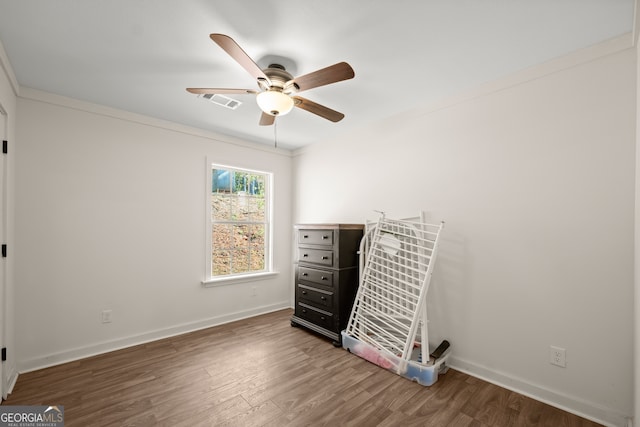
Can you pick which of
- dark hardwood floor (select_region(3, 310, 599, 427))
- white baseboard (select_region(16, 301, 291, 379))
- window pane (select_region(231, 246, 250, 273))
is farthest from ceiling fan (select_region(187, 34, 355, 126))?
white baseboard (select_region(16, 301, 291, 379))

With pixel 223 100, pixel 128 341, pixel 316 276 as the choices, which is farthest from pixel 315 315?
pixel 223 100

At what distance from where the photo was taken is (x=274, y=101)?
6.55ft

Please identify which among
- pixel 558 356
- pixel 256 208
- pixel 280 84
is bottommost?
pixel 558 356

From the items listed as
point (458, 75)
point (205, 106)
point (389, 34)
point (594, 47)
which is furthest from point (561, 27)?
point (205, 106)

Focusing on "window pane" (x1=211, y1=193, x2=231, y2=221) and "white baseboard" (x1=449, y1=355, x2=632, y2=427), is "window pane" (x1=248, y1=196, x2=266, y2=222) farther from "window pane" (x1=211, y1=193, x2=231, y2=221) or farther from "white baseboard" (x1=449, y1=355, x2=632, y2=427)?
"white baseboard" (x1=449, y1=355, x2=632, y2=427)

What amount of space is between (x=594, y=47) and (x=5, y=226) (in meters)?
4.35

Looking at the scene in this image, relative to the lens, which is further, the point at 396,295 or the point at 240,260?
the point at 240,260

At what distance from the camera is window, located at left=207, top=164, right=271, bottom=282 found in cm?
384

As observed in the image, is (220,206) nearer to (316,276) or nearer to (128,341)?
(316,276)

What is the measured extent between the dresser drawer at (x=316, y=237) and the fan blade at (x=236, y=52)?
5.89ft

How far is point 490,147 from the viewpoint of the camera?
2441mm

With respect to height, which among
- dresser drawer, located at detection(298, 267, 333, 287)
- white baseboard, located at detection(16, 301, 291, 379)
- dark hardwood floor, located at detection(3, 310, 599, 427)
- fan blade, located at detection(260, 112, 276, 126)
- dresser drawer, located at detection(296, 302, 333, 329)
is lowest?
dark hardwood floor, located at detection(3, 310, 599, 427)

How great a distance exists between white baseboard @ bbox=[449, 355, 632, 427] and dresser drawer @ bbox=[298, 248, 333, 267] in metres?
1.49

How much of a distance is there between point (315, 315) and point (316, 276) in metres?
0.44
